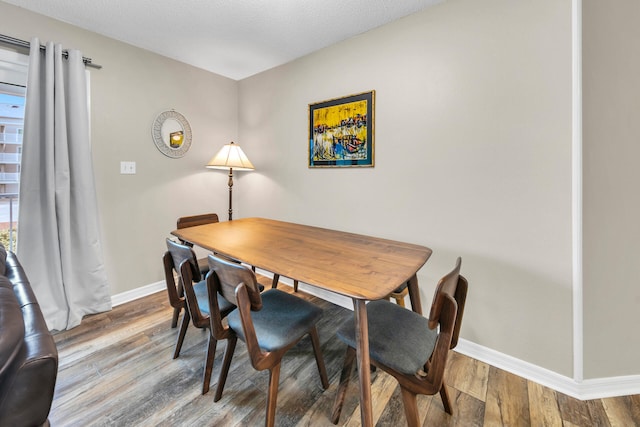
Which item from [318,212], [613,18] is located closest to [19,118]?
[318,212]

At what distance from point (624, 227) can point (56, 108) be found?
363 cm

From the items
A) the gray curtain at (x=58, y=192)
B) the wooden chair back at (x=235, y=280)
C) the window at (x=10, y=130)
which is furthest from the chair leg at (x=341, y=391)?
the window at (x=10, y=130)

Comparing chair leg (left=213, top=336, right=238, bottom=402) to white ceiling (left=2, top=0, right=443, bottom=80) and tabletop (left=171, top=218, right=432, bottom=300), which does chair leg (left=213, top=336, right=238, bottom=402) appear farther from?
white ceiling (left=2, top=0, right=443, bottom=80)

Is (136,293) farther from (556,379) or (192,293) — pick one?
(556,379)

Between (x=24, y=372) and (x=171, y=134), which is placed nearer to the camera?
(x=24, y=372)

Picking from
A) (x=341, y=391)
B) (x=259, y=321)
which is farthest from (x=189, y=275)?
(x=341, y=391)

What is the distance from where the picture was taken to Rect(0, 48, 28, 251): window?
6.38ft

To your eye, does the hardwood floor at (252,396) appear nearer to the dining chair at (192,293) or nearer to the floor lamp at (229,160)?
the dining chair at (192,293)

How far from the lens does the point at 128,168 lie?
7.88 ft

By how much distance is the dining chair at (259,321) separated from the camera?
102 centimetres

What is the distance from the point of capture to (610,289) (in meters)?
1.41

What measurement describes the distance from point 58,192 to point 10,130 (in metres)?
0.63

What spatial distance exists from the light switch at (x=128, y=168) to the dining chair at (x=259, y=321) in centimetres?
186

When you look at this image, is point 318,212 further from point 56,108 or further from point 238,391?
point 56,108
